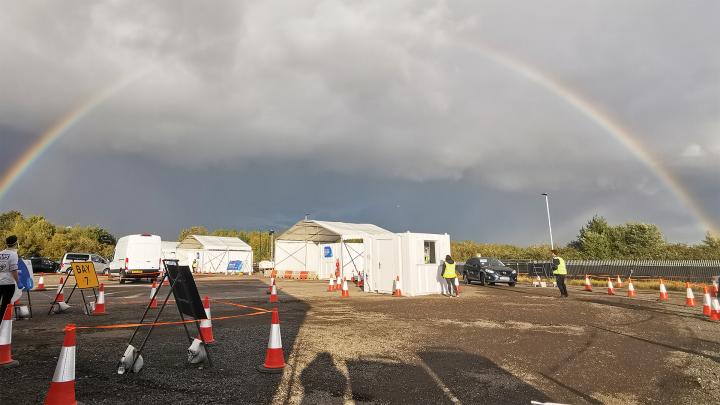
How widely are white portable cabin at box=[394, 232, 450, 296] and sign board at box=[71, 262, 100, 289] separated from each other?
36.2 ft

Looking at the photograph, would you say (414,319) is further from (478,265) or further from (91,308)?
(478,265)

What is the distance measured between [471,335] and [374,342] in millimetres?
2202

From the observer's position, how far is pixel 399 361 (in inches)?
247

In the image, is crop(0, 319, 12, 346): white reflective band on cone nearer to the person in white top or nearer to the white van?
the person in white top

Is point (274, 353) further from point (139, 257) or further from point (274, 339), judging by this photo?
point (139, 257)

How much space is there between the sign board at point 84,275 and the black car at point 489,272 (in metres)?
20.0

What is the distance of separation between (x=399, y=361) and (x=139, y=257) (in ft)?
77.2

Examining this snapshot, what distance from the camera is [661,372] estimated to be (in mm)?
5855

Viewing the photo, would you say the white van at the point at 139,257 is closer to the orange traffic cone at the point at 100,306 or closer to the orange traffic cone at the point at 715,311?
the orange traffic cone at the point at 100,306

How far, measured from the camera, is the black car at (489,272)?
23922mm

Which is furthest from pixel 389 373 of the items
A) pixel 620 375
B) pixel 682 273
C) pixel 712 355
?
pixel 682 273

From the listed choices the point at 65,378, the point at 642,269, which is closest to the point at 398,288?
the point at 65,378

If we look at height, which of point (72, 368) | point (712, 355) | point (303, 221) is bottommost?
point (712, 355)

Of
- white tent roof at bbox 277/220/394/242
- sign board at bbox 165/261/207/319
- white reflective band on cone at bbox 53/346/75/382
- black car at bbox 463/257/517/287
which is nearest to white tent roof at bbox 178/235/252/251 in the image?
white tent roof at bbox 277/220/394/242
